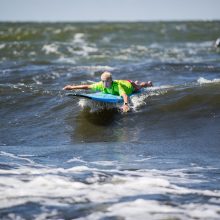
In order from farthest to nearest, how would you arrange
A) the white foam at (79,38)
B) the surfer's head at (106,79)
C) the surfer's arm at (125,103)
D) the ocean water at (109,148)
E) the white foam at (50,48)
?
the white foam at (79,38)
the white foam at (50,48)
the surfer's head at (106,79)
the surfer's arm at (125,103)
the ocean water at (109,148)

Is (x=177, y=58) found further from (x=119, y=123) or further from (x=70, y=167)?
(x=70, y=167)

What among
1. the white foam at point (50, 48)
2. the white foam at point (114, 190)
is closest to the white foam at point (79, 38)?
the white foam at point (50, 48)

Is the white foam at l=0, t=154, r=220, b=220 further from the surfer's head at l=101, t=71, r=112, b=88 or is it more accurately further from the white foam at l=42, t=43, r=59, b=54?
the white foam at l=42, t=43, r=59, b=54

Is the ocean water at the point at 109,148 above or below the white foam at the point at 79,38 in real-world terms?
below

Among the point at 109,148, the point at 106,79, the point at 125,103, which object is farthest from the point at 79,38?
the point at 109,148

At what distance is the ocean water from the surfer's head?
67 centimetres

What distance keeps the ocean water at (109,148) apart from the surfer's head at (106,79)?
2.20ft

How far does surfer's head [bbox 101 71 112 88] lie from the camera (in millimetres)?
11391

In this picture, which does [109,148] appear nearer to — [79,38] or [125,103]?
[125,103]

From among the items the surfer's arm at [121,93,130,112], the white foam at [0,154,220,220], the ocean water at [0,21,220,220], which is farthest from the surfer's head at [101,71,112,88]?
the white foam at [0,154,220,220]

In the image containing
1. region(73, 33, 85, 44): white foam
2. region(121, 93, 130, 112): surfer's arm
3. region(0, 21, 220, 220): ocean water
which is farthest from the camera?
region(73, 33, 85, 44): white foam

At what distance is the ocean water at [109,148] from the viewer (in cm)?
639

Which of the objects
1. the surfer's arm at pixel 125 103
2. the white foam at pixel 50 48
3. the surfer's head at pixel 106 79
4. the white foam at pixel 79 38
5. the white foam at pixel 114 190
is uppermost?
the white foam at pixel 79 38

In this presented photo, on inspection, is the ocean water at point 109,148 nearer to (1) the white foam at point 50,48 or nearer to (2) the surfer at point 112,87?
(2) the surfer at point 112,87
